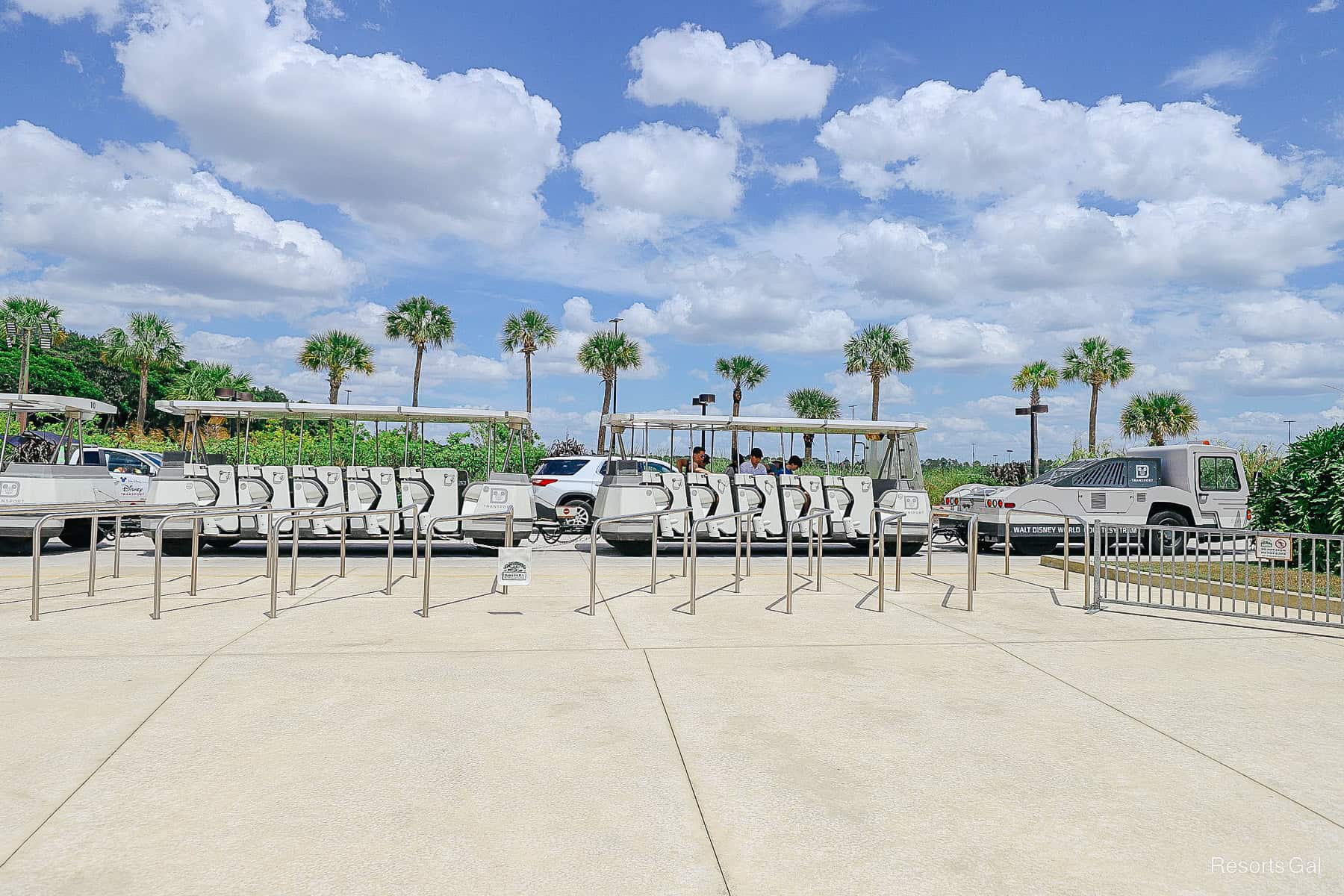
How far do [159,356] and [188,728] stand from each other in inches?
1986

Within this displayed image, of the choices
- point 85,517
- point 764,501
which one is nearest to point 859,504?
point 764,501

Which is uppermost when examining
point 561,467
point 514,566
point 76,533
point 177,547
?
point 561,467

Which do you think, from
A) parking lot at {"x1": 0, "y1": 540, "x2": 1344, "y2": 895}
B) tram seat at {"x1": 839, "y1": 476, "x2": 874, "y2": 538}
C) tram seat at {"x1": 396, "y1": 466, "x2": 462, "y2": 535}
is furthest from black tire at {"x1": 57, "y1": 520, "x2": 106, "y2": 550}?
tram seat at {"x1": 839, "y1": 476, "x2": 874, "y2": 538}

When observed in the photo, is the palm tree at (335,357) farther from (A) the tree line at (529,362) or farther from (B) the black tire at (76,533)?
(B) the black tire at (76,533)

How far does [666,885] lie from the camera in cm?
303

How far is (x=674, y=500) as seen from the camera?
13.8 m

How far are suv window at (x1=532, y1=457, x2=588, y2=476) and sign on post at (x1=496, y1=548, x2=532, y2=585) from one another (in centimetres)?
804

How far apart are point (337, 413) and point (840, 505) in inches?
296

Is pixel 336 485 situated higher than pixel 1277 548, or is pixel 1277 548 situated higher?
pixel 336 485

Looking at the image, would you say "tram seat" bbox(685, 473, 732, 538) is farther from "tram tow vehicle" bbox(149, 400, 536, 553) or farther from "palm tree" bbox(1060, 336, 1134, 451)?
"palm tree" bbox(1060, 336, 1134, 451)

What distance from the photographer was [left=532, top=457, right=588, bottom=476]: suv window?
17.0 meters

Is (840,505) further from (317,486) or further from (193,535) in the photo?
(193,535)

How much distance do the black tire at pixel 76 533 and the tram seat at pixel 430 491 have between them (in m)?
4.98

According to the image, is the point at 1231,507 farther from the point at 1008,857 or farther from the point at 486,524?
the point at 1008,857
